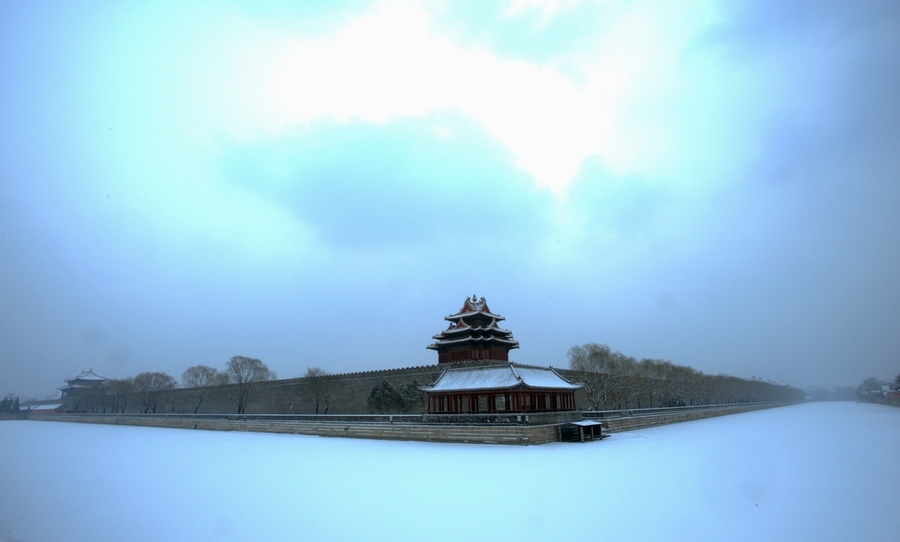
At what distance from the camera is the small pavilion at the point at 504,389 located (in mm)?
24875

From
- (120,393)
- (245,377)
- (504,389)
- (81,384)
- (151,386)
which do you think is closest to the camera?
(504,389)

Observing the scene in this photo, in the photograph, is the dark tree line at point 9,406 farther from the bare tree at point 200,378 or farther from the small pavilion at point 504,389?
the small pavilion at point 504,389

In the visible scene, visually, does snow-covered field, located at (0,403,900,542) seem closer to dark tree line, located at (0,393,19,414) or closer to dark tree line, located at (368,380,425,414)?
dark tree line, located at (368,380,425,414)

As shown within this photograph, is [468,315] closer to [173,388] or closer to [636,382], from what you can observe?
[636,382]

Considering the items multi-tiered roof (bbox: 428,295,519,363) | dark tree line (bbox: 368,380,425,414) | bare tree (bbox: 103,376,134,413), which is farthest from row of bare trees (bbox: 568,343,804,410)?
bare tree (bbox: 103,376,134,413)

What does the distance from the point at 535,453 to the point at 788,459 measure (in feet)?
26.5

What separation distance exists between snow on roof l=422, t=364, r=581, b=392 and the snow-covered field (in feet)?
21.1

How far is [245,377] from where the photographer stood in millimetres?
46656

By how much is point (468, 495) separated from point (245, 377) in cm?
4188

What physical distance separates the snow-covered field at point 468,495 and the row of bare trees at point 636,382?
20561 millimetres

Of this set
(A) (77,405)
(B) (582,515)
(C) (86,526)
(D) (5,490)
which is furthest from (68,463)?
(A) (77,405)

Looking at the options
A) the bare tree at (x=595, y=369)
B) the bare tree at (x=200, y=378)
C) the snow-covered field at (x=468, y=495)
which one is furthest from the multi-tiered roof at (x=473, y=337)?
the bare tree at (x=200, y=378)

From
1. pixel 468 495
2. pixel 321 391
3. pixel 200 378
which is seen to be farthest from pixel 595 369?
pixel 200 378

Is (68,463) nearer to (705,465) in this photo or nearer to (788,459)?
(705,465)
